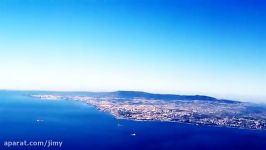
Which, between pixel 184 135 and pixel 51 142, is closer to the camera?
Result: pixel 51 142

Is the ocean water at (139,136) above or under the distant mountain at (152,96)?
under

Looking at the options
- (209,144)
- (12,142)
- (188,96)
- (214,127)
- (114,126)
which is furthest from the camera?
(188,96)

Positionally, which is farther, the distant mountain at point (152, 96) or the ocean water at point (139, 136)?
the distant mountain at point (152, 96)

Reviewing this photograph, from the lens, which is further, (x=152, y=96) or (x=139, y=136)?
(x=152, y=96)

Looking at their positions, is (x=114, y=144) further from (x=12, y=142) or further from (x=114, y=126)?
(x=114, y=126)

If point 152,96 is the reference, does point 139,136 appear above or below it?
below

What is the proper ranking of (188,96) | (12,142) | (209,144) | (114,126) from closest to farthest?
(12,142)
(209,144)
(114,126)
(188,96)

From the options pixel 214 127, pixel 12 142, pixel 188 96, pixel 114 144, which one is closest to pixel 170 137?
pixel 114 144

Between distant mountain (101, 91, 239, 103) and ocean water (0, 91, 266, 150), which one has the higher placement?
distant mountain (101, 91, 239, 103)

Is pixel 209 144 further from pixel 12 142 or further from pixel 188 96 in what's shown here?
pixel 188 96

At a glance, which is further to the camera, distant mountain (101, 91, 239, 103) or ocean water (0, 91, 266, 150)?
distant mountain (101, 91, 239, 103)
